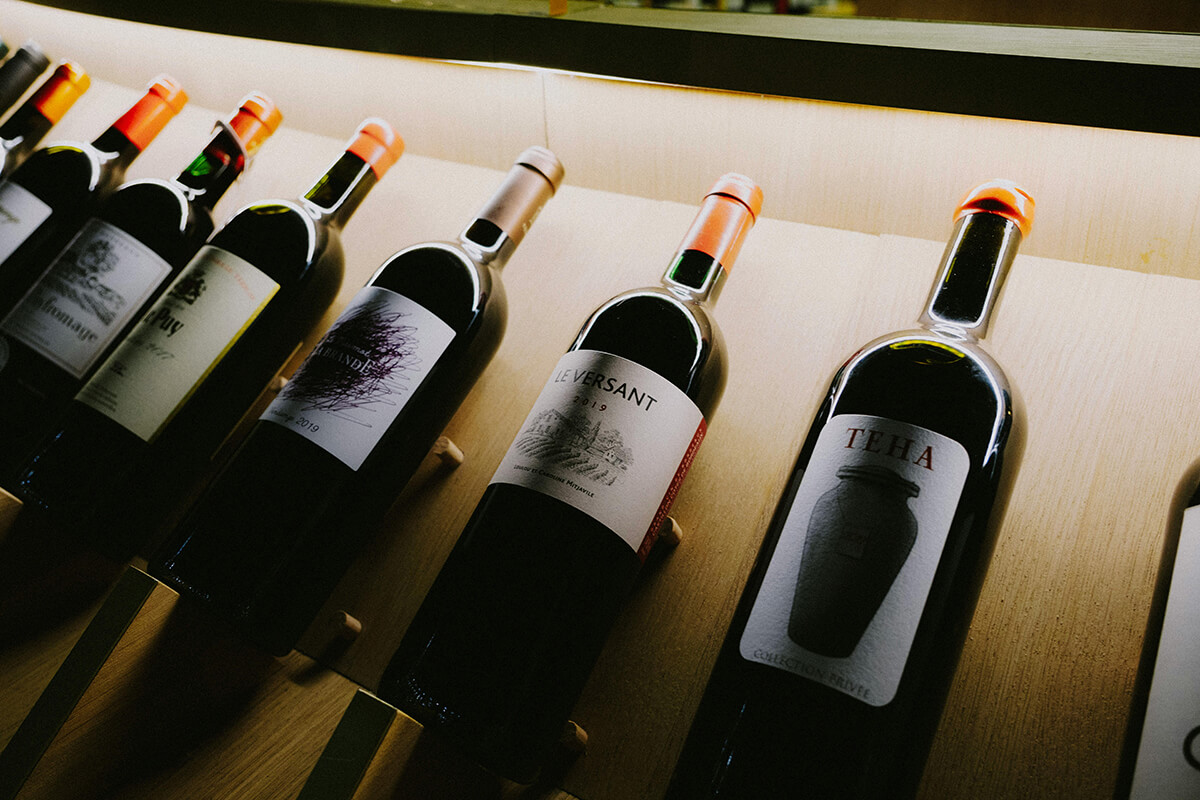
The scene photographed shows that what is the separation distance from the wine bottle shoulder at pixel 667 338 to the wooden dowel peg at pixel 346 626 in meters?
0.33

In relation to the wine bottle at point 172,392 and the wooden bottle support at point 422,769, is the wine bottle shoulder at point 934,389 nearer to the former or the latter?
the wooden bottle support at point 422,769

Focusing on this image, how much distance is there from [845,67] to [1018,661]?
467 mm

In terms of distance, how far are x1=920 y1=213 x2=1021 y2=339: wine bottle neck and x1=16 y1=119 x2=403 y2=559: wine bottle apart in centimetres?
69

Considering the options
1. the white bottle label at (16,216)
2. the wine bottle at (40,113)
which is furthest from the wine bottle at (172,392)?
the wine bottle at (40,113)

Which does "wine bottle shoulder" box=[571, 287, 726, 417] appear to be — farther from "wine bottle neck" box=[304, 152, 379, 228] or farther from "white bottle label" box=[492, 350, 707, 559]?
"wine bottle neck" box=[304, 152, 379, 228]

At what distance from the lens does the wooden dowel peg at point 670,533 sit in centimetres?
58

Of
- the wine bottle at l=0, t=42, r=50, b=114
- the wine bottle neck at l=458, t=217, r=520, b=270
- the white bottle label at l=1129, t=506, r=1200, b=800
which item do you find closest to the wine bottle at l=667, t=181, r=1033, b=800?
the white bottle label at l=1129, t=506, r=1200, b=800

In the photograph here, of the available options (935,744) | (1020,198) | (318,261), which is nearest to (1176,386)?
(1020,198)

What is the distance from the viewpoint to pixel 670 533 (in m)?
0.59

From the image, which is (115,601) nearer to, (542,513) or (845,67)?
(542,513)

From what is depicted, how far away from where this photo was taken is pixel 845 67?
1.65ft

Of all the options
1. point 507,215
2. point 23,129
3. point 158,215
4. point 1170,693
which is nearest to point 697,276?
point 507,215

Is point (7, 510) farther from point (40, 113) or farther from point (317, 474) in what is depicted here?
point (40, 113)

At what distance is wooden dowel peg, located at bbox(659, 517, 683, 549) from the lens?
1.92 feet
